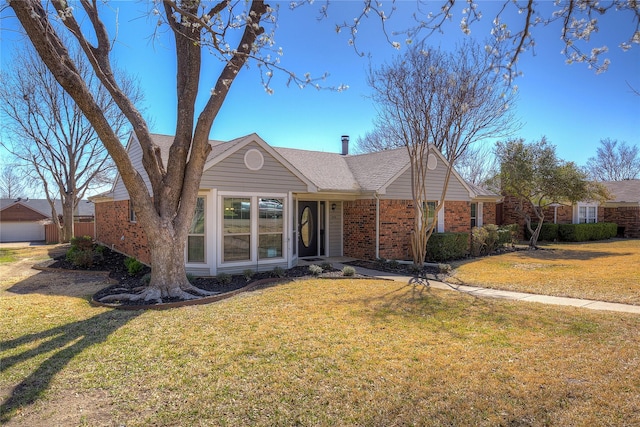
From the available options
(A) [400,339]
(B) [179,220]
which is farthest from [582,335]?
(B) [179,220]

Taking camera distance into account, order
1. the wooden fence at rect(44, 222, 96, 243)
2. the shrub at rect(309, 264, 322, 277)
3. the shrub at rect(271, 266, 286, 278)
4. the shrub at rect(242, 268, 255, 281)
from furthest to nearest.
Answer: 1. the wooden fence at rect(44, 222, 96, 243)
2. the shrub at rect(309, 264, 322, 277)
3. the shrub at rect(271, 266, 286, 278)
4. the shrub at rect(242, 268, 255, 281)

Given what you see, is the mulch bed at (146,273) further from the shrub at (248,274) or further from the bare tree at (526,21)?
the bare tree at (526,21)

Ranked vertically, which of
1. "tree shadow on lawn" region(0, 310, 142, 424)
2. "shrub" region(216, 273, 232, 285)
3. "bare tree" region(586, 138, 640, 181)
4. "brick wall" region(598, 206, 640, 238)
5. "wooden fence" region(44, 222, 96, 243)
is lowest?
"tree shadow on lawn" region(0, 310, 142, 424)

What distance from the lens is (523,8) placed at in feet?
15.3

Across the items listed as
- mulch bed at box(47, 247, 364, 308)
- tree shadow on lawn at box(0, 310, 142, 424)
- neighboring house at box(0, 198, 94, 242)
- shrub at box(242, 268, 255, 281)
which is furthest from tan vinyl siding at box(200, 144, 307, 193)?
neighboring house at box(0, 198, 94, 242)

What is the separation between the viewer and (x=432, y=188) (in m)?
14.5

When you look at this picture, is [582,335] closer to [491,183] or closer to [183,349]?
[183,349]

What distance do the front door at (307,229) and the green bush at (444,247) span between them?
4.25 m

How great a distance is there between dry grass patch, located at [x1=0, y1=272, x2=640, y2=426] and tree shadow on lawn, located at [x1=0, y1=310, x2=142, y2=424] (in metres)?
0.02

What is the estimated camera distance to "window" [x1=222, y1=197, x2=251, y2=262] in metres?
10.1

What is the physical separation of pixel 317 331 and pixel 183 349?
185 cm

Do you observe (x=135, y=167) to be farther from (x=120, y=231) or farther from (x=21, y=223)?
(x=21, y=223)

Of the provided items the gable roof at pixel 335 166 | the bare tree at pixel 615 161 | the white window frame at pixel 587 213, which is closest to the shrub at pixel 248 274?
the gable roof at pixel 335 166

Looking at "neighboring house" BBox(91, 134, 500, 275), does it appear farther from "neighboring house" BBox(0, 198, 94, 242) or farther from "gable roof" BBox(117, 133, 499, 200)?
"neighboring house" BBox(0, 198, 94, 242)
